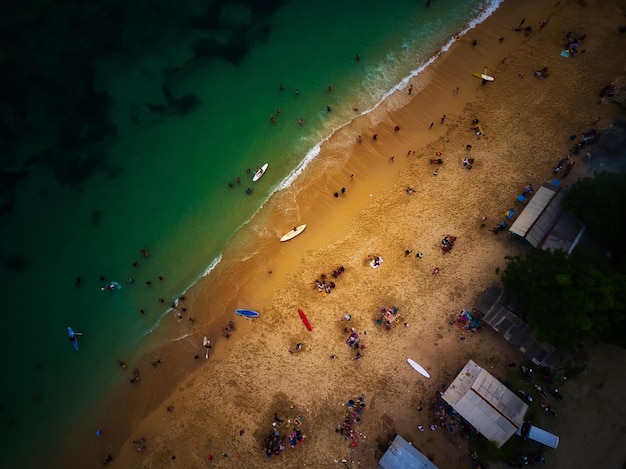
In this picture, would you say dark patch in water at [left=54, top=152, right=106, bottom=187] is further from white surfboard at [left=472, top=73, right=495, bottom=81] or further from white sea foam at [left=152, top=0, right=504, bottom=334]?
white surfboard at [left=472, top=73, right=495, bottom=81]

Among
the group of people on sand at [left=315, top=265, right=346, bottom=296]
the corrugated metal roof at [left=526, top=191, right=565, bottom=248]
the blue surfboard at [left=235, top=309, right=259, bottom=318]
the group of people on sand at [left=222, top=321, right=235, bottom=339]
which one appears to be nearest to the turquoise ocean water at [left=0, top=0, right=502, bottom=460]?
the group of people on sand at [left=222, top=321, right=235, bottom=339]

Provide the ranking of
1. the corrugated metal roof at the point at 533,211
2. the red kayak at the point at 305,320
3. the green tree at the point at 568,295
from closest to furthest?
the green tree at the point at 568,295
the corrugated metal roof at the point at 533,211
the red kayak at the point at 305,320

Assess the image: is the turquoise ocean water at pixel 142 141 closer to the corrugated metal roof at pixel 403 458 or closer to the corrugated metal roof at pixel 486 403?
the corrugated metal roof at pixel 403 458

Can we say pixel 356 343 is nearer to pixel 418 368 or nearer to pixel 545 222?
pixel 418 368

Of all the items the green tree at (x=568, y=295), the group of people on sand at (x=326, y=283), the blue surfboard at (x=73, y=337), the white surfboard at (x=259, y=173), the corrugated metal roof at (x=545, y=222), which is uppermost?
the corrugated metal roof at (x=545, y=222)

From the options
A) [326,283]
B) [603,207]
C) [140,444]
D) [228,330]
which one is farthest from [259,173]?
[603,207]

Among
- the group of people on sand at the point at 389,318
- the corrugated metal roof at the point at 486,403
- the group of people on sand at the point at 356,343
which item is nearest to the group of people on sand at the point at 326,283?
the group of people on sand at the point at 356,343
